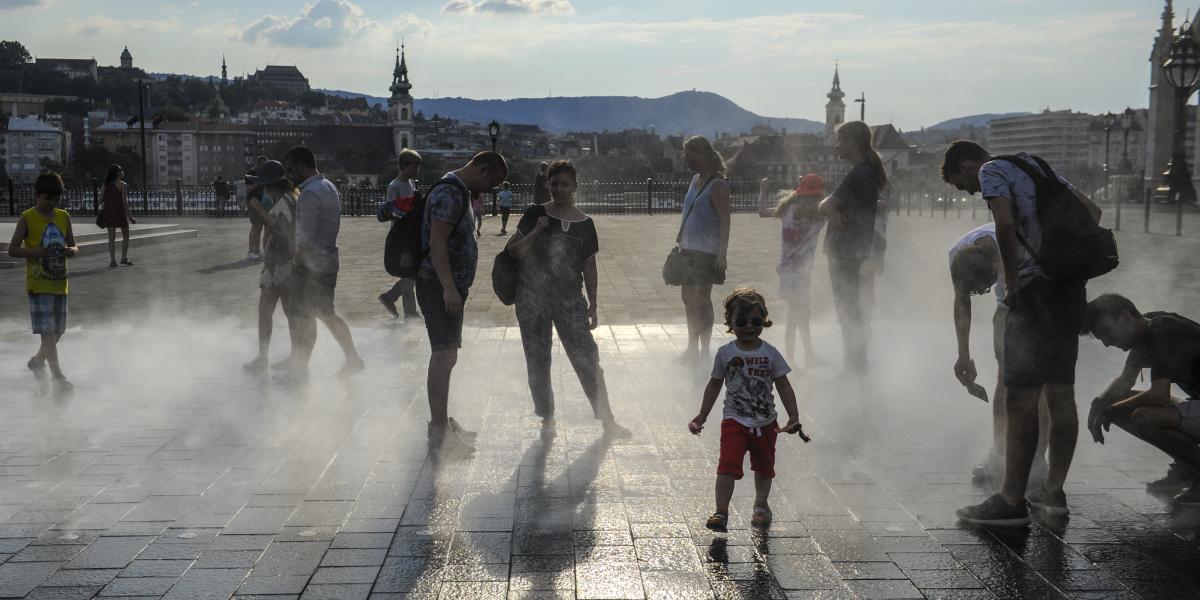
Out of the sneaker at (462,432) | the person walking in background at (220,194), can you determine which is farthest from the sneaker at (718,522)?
the person walking in background at (220,194)

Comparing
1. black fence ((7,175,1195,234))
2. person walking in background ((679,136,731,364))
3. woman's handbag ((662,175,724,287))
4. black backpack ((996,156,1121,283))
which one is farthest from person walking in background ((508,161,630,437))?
black fence ((7,175,1195,234))

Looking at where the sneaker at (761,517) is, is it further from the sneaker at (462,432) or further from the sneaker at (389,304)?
the sneaker at (389,304)

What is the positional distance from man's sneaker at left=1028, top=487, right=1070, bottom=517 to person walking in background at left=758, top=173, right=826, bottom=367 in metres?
3.71

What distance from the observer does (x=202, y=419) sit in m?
6.64

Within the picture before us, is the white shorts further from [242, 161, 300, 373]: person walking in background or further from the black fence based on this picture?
→ the black fence

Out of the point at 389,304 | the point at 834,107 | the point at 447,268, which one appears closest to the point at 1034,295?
the point at 447,268

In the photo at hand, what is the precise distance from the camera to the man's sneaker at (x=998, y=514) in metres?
4.45

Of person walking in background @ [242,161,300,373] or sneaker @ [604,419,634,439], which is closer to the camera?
sneaker @ [604,419,634,439]

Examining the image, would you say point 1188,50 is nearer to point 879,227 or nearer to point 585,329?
point 879,227

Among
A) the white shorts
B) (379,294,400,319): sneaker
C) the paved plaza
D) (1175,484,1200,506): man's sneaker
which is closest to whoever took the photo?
the paved plaza

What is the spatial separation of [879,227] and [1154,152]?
1759 inches

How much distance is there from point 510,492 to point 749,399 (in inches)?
47.8

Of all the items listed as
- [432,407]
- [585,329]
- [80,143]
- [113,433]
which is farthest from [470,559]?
[80,143]

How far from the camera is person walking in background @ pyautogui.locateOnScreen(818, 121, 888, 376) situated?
748 centimetres
